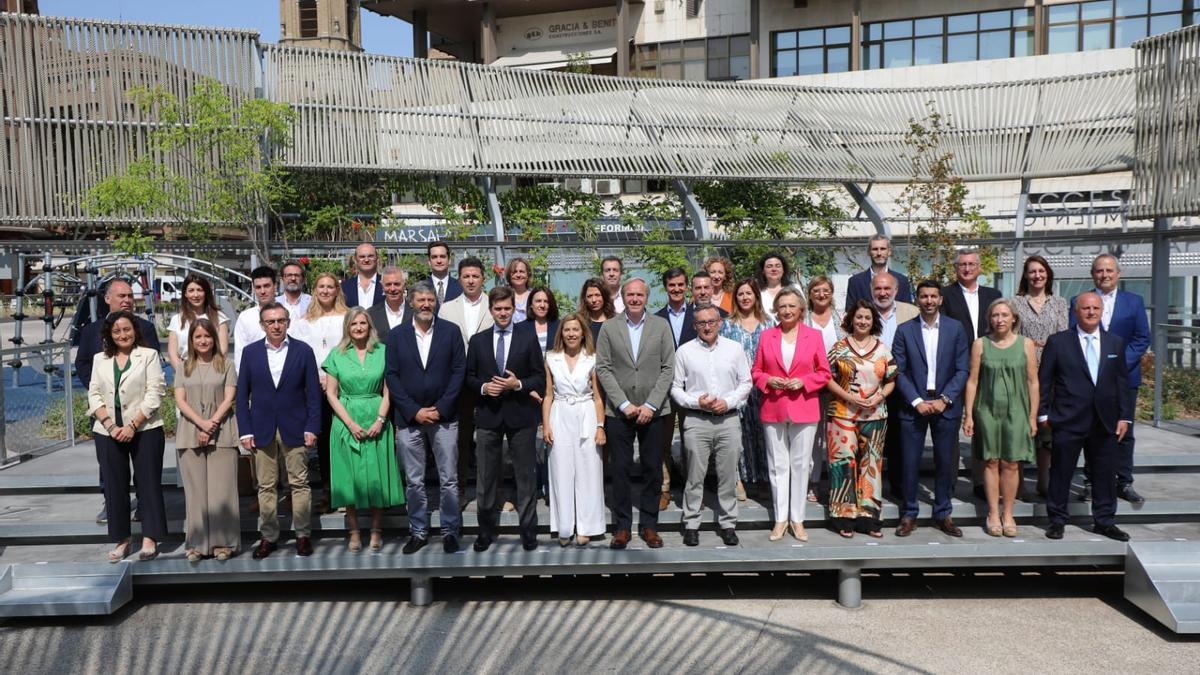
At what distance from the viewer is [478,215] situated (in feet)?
41.7

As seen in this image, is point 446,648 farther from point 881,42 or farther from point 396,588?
point 881,42

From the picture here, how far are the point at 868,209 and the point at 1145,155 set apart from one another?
11.5 feet

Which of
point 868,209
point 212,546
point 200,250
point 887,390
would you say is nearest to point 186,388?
point 212,546

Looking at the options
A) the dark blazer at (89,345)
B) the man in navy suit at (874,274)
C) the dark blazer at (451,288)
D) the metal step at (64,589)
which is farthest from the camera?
the dark blazer at (451,288)

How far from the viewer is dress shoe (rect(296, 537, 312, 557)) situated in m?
6.34

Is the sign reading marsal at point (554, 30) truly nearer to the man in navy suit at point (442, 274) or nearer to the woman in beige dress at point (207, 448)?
the man in navy suit at point (442, 274)

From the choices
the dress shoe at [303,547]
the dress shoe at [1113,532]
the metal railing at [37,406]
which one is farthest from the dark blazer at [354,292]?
the dress shoe at [1113,532]

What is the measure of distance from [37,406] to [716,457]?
24.0 feet

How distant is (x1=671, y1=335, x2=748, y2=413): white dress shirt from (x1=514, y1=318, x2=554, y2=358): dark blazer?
2.99 ft

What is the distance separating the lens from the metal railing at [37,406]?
9.26 meters

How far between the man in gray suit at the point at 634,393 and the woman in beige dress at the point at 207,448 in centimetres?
249

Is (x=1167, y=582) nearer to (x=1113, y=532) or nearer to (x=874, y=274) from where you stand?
(x=1113, y=532)

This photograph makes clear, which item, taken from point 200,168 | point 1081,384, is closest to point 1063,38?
point 1081,384

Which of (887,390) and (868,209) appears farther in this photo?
(868,209)
